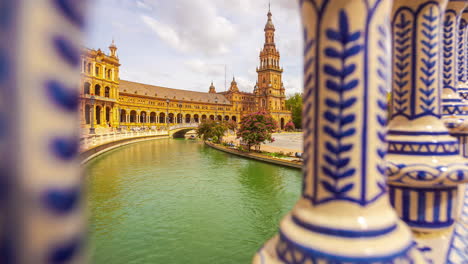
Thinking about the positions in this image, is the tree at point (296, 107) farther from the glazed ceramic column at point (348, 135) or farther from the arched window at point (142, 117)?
the glazed ceramic column at point (348, 135)

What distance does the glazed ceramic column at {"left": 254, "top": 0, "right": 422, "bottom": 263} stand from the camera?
0.93 metres

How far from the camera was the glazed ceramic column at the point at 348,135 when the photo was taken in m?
0.93

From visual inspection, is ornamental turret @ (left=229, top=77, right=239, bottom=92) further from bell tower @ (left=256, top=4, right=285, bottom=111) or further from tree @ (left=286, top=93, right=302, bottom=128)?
tree @ (left=286, top=93, right=302, bottom=128)

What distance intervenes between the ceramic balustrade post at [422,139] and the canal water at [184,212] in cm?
406

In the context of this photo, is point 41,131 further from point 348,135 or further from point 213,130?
point 213,130

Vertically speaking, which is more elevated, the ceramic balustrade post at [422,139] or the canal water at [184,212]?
the ceramic balustrade post at [422,139]

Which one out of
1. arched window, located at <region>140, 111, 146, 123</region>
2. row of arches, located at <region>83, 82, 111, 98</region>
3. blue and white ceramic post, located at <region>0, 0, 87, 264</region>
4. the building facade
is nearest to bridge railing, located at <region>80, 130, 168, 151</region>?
the building facade

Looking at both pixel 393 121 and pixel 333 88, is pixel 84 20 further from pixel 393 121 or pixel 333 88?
pixel 393 121

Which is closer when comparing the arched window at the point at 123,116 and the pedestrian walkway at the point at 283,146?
the pedestrian walkway at the point at 283,146

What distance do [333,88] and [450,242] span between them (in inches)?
47.1

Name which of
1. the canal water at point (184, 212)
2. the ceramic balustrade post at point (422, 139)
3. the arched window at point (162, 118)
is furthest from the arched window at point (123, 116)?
the ceramic balustrade post at point (422, 139)

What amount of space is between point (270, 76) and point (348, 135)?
219 feet

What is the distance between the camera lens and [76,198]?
0.39m

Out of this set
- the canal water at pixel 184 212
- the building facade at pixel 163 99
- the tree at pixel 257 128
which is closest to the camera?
the canal water at pixel 184 212
